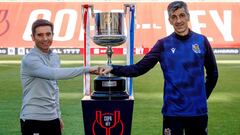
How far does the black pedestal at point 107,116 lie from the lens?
399cm

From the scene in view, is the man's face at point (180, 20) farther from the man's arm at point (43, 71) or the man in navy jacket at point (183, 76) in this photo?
the man's arm at point (43, 71)

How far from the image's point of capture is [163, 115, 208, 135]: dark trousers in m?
3.39

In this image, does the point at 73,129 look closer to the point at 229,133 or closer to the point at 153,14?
the point at 229,133

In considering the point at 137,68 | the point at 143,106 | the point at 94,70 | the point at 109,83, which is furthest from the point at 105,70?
the point at 143,106

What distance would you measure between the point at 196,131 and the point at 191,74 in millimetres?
351

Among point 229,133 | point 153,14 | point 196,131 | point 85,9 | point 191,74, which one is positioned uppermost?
point 153,14

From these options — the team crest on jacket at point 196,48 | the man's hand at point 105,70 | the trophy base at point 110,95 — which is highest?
the team crest on jacket at point 196,48

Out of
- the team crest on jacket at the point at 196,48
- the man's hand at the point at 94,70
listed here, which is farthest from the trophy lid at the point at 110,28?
the team crest on jacket at the point at 196,48

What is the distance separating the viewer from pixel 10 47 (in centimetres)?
2844

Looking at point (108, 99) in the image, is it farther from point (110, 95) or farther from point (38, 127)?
point (38, 127)

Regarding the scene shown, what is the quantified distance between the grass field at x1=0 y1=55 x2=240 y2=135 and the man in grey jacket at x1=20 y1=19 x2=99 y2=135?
2.90m

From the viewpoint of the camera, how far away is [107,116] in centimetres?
404

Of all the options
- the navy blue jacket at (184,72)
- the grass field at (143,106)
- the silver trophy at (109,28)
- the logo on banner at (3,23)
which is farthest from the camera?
the logo on banner at (3,23)

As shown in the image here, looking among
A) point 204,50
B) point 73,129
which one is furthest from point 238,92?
point 204,50
